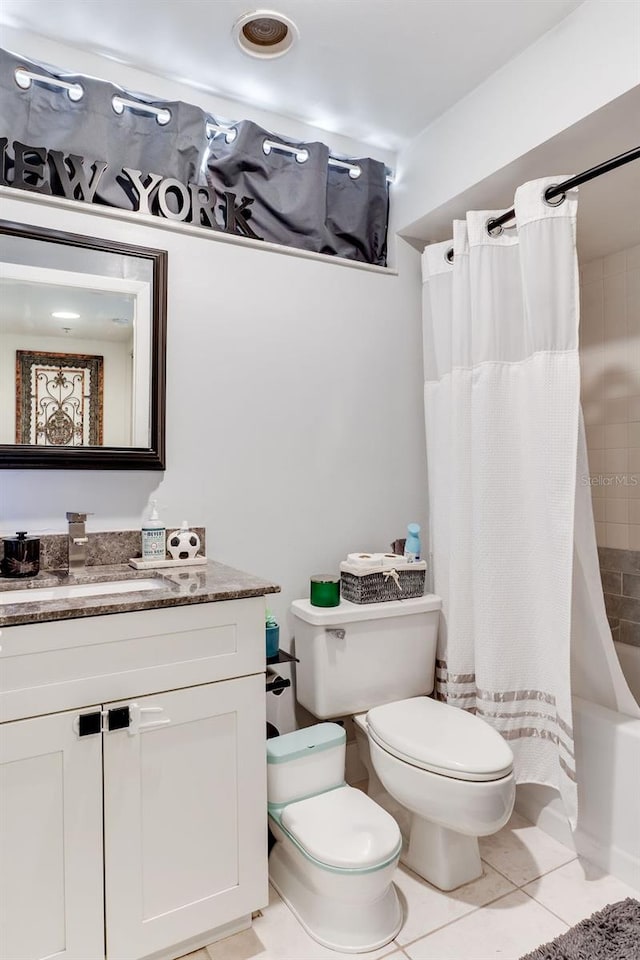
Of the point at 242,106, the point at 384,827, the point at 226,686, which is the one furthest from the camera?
the point at 242,106

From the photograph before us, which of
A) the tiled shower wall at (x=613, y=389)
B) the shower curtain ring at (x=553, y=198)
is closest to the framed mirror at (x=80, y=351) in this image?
the shower curtain ring at (x=553, y=198)

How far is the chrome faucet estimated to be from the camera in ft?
5.60

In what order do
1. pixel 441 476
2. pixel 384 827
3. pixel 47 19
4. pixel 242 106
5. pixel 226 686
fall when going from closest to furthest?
pixel 226 686 → pixel 384 827 → pixel 47 19 → pixel 242 106 → pixel 441 476

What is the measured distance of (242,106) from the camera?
2051 mm

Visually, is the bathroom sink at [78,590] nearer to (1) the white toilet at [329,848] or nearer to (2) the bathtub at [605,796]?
(1) the white toilet at [329,848]

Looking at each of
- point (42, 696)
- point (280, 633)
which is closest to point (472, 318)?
point (280, 633)

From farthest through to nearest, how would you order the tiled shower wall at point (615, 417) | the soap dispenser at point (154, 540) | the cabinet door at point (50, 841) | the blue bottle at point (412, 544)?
the tiled shower wall at point (615, 417)
the blue bottle at point (412, 544)
the soap dispenser at point (154, 540)
the cabinet door at point (50, 841)

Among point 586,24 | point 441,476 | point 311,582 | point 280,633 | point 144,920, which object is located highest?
point 586,24

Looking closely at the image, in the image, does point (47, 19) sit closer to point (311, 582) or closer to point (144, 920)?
point (311, 582)

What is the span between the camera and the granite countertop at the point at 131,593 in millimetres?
1244

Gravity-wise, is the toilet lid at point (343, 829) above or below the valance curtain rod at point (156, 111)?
below

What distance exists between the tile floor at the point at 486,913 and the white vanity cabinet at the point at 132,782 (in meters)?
0.11

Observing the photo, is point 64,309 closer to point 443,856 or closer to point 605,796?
point 443,856

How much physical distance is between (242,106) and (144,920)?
2386 millimetres
